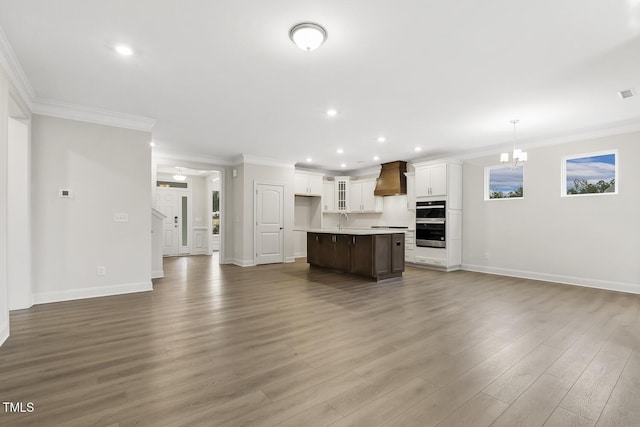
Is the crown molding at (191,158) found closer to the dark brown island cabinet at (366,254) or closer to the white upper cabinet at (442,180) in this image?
the dark brown island cabinet at (366,254)

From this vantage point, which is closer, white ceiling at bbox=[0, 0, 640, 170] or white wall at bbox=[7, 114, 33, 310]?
white ceiling at bbox=[0, 0, 640, 170]

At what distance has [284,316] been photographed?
3.55 metres

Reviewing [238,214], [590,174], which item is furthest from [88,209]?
[590,174]

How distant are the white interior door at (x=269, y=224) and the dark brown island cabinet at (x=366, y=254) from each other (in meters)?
1.84

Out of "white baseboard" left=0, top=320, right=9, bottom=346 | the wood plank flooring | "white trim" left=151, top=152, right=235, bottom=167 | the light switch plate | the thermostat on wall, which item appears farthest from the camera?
"white trim" left=151, top=152, right=235, bottom=167

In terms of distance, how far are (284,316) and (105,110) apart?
12.9ft

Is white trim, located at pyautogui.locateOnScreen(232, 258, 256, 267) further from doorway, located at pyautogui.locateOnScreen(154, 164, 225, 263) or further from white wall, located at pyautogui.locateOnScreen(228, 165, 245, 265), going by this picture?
doorway, located at pyautogui.locateOnScreen(154, 164, 225, 263)

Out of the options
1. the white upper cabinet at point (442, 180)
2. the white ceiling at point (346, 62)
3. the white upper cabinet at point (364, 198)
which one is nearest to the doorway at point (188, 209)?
the white upper cabinet at point (364, 198)

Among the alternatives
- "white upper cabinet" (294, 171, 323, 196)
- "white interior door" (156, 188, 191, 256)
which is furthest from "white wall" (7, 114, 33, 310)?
"white interior door" (156, 188, 191, 256)

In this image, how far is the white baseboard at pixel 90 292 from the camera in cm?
404

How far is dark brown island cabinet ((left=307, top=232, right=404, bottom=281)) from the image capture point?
5.57m

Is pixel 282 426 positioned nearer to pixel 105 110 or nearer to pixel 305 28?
pixel 305 28

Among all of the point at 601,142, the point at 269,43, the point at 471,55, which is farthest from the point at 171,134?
the point at 601,142

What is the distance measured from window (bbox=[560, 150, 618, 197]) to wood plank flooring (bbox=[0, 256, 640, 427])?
190 centimetres
